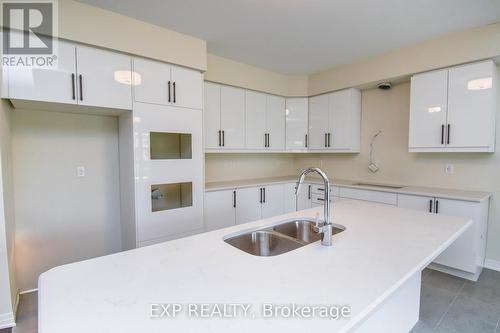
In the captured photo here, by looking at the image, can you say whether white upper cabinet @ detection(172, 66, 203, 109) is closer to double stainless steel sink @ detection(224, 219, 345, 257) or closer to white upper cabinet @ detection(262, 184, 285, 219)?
white upper cabinet @ detection(262, 184, 285, 219)

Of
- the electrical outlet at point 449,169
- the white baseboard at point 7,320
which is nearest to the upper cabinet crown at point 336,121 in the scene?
the electrical outlet at point 449,169

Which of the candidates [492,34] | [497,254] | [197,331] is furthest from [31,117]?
[497,254]

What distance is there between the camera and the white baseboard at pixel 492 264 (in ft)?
9.34

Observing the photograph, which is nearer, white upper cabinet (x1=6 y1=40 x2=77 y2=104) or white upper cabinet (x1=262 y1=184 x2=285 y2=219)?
white upper cabinet (x1=6 y1=40 x2=77 y2=104)

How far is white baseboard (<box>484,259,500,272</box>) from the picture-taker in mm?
2848

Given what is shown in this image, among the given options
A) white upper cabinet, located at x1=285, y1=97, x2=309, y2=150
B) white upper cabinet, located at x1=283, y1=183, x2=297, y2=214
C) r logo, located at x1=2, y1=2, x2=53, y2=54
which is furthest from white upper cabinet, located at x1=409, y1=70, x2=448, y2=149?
r logo, located at x1=2, y1=2, x2=53, y2=54

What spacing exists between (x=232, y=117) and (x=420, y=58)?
2376 mm

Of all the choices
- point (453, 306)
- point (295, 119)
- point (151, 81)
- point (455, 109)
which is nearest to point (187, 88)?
point (151, 81)

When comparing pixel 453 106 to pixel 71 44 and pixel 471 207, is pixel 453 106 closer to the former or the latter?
pixel 471 207

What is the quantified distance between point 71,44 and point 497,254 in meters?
4.75

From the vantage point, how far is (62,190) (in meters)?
2.60

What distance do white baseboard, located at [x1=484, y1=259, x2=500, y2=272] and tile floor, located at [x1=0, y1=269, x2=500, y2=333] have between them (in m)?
0.12

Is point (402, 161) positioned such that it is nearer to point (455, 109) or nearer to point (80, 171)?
point (455, 109)

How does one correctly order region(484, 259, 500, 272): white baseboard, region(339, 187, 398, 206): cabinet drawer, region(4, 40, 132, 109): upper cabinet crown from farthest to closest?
region(339, 187, 398, 206): cabinet drawer
region(484, 259, 500, 272): white baseboard
region(4, 40, 132, 109): upper cabinet crown
